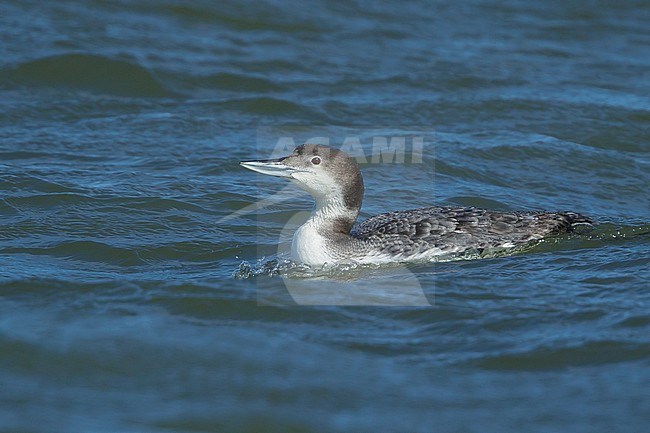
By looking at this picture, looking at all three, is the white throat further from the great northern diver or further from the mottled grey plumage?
the mottled grey plumage

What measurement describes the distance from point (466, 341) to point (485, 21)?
964 centimetres

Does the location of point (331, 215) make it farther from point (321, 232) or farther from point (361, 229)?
point (361, 229)

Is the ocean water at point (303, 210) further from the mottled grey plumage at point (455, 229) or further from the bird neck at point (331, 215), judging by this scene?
the bird neck at point (331, 215)

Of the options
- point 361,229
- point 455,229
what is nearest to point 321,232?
point 361,229

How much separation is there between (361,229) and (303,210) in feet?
4.57

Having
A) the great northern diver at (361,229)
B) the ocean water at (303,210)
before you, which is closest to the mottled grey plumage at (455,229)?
the great northern diver at (361,229)

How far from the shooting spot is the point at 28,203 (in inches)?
394

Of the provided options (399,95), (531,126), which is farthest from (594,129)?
(399,95)

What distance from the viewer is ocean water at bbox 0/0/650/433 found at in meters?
6.81

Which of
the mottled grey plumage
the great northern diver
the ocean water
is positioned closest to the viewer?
the ocean water

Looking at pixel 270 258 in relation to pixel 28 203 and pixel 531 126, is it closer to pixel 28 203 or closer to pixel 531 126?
pixel 28 203

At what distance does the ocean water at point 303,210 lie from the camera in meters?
6.81

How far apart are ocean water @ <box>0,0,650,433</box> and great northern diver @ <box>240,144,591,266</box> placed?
5.6 inches

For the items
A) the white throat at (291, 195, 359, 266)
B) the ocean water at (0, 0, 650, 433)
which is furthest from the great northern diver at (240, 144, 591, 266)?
the ocean water at (0, 0, 650, 433)
